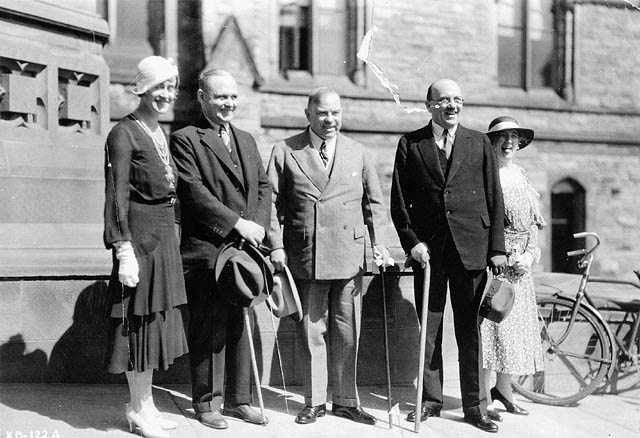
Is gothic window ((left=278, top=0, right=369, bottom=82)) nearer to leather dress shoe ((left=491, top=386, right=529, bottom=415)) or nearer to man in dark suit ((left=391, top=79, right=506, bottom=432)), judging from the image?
man in dark suit ((left=391, top=79, right=506, bottom=432))

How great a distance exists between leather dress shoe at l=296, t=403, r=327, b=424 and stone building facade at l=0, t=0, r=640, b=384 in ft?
2.44

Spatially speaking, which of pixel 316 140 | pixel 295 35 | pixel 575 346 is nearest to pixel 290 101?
pixel 295 35

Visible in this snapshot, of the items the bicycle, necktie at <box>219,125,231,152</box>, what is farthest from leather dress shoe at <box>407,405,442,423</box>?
necktie at <box>219,125,231,152</box>

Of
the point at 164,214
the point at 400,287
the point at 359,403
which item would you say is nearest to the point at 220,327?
the point at 164,214

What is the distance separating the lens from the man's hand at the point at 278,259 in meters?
4.30

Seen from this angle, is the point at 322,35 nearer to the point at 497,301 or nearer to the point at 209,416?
the point at 497,301

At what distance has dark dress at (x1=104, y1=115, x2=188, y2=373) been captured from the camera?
3838 mm

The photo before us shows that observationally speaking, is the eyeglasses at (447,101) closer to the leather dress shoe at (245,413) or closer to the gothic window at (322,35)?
the leather dress shoe at (245,413)

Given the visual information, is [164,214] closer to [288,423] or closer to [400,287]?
[288,423]

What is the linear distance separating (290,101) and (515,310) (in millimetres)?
9637

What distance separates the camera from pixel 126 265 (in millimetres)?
3752

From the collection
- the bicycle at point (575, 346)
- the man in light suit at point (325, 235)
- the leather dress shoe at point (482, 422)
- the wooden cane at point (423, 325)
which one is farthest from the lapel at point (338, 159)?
the bicycle at point (575, 346)

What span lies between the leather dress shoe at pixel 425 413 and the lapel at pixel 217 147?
1731 millimetres

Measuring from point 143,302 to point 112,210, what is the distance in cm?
51
